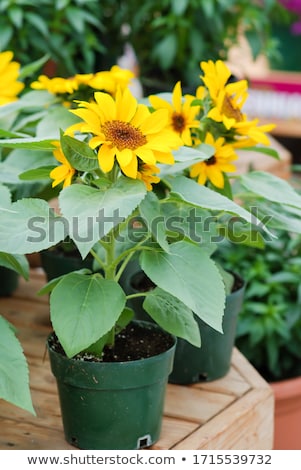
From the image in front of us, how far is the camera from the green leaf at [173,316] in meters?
1.10

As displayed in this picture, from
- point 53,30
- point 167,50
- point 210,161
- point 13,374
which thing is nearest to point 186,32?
point 167,50

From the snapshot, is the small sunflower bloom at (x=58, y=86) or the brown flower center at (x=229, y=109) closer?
the brown flower center at (x=229, y=109)

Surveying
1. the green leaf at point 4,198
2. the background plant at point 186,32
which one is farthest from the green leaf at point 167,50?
the green leaf at point 4,198

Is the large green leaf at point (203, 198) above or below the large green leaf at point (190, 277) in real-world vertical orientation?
above

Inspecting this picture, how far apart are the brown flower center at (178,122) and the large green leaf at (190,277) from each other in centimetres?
23

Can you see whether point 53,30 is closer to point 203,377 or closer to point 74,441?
point 203,377

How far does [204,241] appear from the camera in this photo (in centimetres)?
116

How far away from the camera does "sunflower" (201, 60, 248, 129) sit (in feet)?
4.00

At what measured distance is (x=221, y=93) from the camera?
1.22 meters

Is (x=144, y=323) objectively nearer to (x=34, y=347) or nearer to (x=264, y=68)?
(x=34, y=347)

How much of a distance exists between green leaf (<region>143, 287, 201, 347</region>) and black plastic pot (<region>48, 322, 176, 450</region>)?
0.04 m

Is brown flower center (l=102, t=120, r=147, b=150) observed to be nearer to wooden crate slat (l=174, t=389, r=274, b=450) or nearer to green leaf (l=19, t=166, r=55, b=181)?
green leaf (l=19, t=166, r=55, b=181)

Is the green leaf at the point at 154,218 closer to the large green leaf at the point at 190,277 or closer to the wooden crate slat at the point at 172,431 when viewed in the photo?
the large green leaf at the point at 190,277

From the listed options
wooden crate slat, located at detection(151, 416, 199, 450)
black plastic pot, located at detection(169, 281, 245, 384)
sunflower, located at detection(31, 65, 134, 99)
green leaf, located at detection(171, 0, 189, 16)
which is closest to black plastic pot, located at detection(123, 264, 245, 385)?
black plastic pot, located at detection(169, 281, 245, 384)
